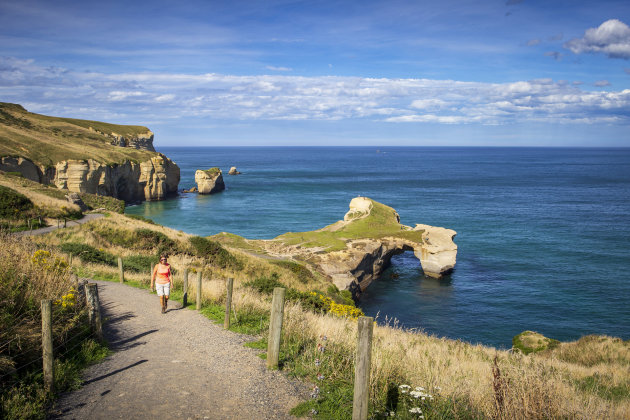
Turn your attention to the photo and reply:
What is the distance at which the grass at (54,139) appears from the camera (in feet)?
219

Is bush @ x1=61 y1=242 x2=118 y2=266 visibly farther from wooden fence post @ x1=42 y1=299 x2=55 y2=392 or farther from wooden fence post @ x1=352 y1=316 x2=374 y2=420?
wooden fence post @ x1=352 y1=316 x2=374 y2=420

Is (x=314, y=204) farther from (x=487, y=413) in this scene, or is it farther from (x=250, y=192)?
(x=487, y=413)

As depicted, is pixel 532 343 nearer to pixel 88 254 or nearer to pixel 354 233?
pixel 88 254

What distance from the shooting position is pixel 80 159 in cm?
6994

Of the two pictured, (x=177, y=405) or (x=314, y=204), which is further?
(x=314, y=204)

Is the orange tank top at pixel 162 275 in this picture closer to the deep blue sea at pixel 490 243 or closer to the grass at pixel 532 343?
the grass at pixel 532 343

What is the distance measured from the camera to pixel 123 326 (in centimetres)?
1137

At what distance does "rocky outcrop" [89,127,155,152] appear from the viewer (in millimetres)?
108312

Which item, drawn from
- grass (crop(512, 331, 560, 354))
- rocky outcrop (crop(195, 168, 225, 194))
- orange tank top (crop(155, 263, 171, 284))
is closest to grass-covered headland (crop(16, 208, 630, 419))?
grass (crop(512, 331, 560, 354))

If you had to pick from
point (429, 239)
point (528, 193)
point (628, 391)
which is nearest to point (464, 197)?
point (528, 193)

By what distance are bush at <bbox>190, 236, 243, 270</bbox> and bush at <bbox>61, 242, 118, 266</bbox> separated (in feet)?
27.0

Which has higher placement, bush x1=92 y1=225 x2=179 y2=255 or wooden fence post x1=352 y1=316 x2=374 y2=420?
wooden fence post x1=352 y1=316 x2=374 y2=420

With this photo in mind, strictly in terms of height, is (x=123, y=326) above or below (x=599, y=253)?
above

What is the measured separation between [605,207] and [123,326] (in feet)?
304
